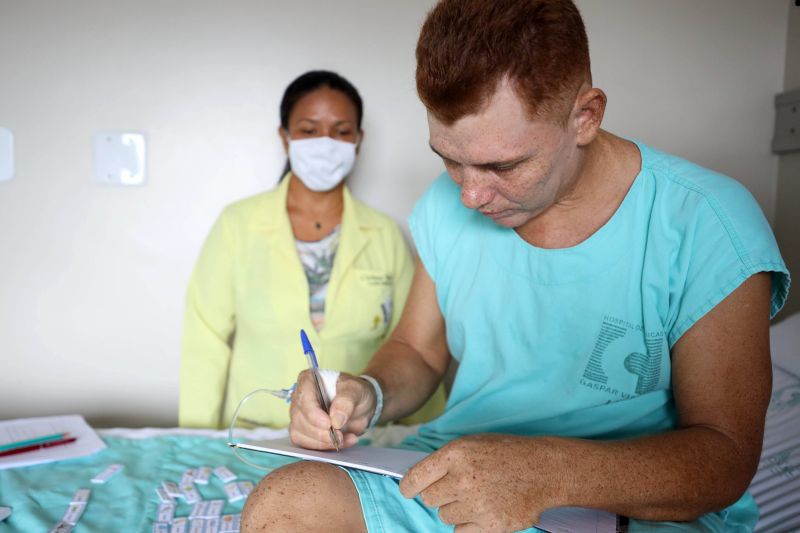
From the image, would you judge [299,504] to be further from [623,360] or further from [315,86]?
[315,86]

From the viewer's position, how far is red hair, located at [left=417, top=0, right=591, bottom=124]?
0.89 m

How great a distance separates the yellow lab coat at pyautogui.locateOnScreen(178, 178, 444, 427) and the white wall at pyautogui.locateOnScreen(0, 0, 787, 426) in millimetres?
243

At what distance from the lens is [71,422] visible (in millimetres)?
1734

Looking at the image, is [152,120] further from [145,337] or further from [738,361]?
[738,361]

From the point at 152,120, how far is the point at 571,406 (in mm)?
1781

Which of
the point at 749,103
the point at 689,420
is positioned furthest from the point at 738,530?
the point at 749,103

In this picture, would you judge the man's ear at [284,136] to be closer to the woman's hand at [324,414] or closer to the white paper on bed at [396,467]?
the woman's hand at [324,414]

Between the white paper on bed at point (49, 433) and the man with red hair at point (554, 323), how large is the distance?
2.46 ft

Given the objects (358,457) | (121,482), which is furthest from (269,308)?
(358,457)

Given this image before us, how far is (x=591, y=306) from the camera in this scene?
115cm

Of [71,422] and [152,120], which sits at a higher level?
[152,120]

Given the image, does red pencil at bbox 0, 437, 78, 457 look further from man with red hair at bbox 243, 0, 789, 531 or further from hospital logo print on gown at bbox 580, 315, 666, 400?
hospital logo print on gown at bbox 580, 315, 666, 400

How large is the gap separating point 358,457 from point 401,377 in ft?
1.02

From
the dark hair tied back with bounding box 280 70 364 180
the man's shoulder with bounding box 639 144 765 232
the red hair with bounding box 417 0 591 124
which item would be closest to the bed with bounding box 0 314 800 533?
the man's shoulder with bounding box 639 144 765 232
